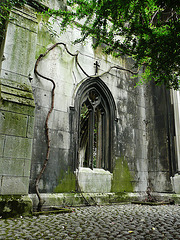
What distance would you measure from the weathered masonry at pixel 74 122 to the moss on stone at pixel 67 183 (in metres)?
0.02

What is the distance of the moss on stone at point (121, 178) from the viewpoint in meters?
7.21

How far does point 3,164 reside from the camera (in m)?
4.31

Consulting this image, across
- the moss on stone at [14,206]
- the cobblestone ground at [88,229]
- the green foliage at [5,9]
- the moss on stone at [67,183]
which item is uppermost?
the green foliage at [5,9]

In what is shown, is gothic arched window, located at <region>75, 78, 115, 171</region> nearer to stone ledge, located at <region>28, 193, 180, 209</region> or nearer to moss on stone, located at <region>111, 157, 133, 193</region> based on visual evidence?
moss on stone, located at <region>111, 157, 133, 193</region>

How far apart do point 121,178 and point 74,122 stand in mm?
2473

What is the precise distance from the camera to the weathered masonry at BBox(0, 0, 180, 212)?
15.3 ft

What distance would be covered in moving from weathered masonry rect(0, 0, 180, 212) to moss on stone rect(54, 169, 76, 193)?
25mm

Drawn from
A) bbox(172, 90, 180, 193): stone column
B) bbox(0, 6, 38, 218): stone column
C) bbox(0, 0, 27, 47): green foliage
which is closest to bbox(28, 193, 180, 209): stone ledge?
bbox(172, 90, 180, 193): stone column

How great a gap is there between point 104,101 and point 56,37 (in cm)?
253

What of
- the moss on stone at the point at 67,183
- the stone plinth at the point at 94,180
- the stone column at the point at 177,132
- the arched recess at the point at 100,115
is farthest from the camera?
the stone column at the point at 177,132

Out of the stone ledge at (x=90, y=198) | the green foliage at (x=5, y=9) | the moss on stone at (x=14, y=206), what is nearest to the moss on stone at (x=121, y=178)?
the stone ledge at (x=90, y=198)

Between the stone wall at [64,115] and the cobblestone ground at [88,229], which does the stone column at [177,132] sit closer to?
the stone wall at [64,115]

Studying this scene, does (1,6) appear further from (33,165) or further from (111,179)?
(111,179)

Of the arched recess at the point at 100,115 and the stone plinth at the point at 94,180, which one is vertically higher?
the arched recess at the point at 100,115
